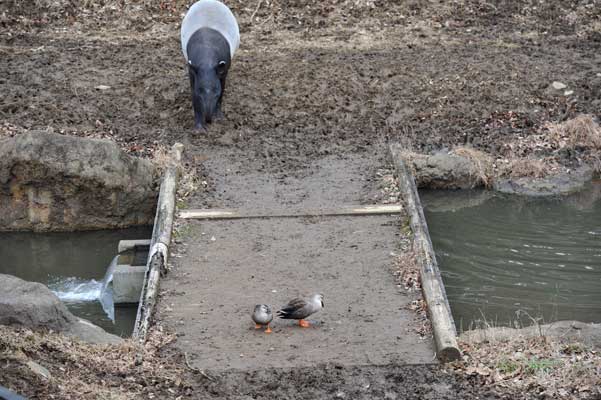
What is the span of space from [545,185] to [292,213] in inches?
140

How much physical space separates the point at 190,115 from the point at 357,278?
542 cm

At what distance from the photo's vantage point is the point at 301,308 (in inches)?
338

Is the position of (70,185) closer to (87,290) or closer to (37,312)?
(87,290)

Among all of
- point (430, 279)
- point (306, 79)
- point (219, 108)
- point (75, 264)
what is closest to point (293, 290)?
point (430, 279)

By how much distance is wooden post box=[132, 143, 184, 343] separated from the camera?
29.3ft

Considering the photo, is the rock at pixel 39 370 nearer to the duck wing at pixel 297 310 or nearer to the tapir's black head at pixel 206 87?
the duck wing at pixel 297 310

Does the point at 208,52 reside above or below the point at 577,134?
above

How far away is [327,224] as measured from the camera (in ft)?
36.4

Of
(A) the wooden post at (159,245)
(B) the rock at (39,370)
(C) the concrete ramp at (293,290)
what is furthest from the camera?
(A) the wooden post at (159,245)

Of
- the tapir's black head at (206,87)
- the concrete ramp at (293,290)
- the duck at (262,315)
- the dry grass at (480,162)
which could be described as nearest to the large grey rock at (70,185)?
the concrete ramp at (293,290)

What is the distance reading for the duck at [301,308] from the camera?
8586mm

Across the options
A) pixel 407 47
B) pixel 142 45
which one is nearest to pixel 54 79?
pixel 142 45

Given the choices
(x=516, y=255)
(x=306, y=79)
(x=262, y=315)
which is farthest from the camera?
(x=306, y=79)

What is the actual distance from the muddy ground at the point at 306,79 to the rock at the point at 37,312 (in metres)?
3.51
